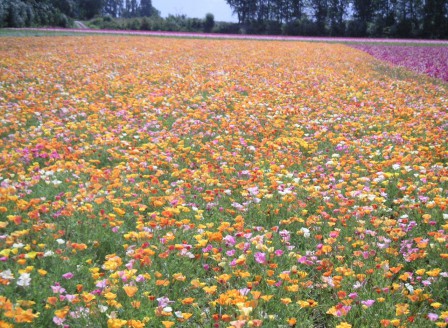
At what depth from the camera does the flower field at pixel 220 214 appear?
9.02 feet

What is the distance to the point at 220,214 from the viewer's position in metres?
4.07

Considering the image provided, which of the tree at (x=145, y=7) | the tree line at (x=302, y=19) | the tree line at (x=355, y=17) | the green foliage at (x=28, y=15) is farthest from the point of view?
the tree at (x=145, y=7)

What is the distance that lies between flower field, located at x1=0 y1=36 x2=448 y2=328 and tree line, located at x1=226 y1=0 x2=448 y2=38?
156 ft

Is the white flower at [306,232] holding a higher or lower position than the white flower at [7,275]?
lower

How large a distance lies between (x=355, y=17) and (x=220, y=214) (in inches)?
2505

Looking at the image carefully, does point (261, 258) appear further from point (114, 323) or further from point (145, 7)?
point (145, 7)

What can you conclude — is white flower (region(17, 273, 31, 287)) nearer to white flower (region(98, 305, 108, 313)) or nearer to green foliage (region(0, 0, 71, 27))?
white flower (region(98, 305, 108, 313))

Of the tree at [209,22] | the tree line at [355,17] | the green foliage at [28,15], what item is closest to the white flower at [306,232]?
the green foliage at [28,15]

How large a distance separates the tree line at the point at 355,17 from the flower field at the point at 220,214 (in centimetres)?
4752

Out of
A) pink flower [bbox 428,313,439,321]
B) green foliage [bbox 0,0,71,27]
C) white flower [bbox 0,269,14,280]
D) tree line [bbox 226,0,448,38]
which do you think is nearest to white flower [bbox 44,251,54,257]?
white flower [bbox 0,269,14,280]

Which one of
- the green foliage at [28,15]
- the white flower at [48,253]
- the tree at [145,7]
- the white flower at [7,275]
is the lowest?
the white flower at [48,253]

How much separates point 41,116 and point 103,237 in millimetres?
4664

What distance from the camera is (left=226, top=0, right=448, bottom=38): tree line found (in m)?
50.5

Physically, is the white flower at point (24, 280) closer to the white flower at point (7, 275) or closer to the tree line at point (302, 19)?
the white flower at point (7, 275)
